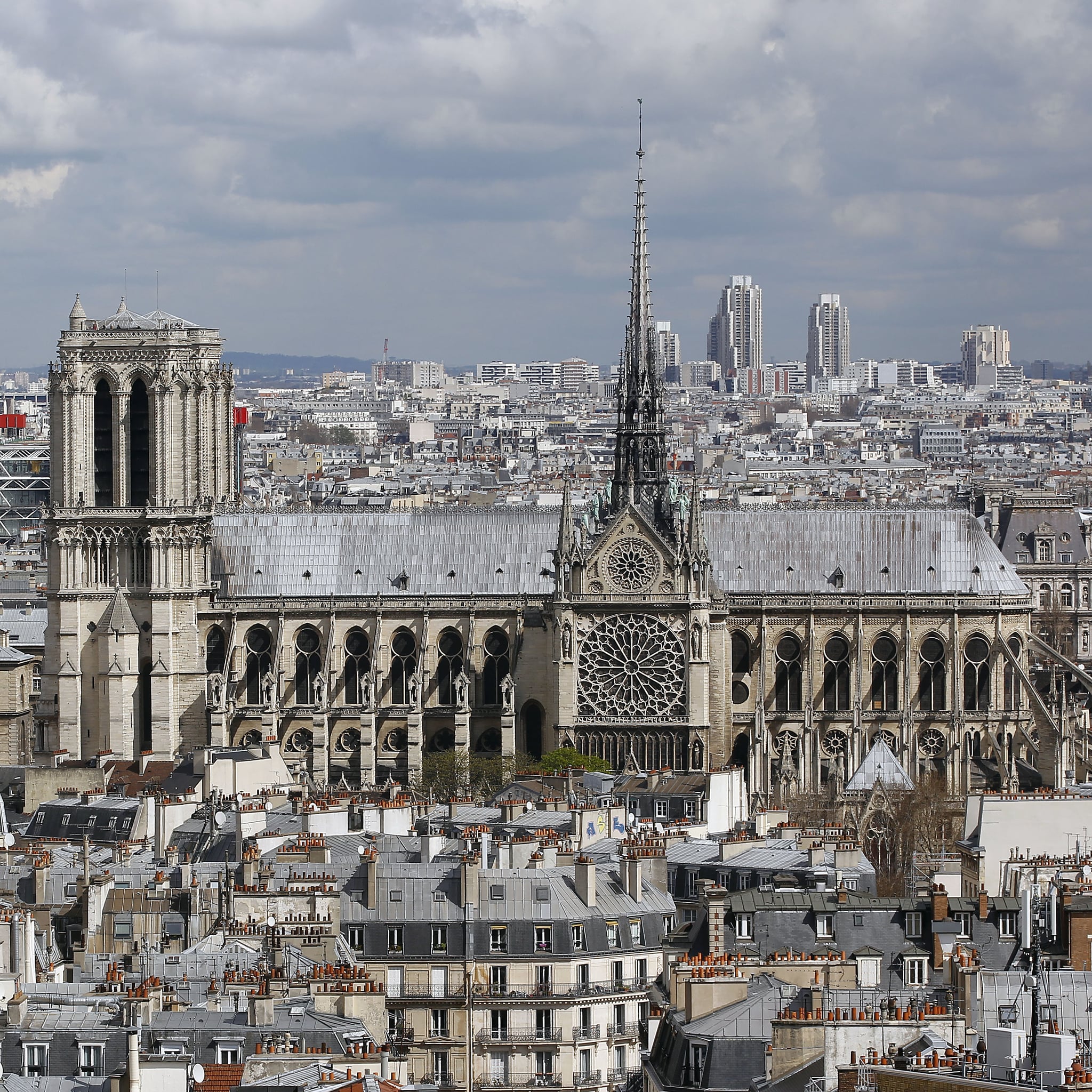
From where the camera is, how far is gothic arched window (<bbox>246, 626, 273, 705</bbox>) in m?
124

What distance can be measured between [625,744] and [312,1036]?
6810 centimetres

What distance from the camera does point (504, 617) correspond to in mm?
122875

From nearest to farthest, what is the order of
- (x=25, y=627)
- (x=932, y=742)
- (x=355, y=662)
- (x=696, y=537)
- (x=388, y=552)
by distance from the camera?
(x=696, y=537) < (x=932, y=742) < (x=355, y=662) < (x=388, y=552) < (x=25, y=627)

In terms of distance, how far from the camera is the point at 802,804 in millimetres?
105438

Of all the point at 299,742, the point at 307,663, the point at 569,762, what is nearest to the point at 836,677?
the point at 569,762

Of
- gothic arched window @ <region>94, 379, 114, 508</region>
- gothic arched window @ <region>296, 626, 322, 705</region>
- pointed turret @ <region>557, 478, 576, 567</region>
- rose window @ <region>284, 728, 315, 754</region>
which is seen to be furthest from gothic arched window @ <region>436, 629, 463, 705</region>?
gothic arched window @ <region>94, 379, 114, 508</region>

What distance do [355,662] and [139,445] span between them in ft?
34.1

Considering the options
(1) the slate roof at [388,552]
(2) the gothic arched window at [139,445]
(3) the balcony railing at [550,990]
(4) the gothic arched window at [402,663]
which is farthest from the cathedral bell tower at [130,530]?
(3) the balcony railing at [550,990]

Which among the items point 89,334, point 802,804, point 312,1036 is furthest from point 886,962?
point 89,334

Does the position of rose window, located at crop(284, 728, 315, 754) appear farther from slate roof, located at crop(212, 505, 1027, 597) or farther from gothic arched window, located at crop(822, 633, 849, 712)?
gothic arched window, located at crop(822, 633, 849, 712)

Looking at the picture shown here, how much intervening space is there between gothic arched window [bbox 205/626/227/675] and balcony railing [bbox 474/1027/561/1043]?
62228 millimetres

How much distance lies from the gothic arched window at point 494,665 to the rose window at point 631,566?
18.1 feet

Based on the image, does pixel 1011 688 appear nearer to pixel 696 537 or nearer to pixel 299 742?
pixel 696 537

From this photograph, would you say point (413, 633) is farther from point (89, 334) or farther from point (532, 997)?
point (532, 997)
